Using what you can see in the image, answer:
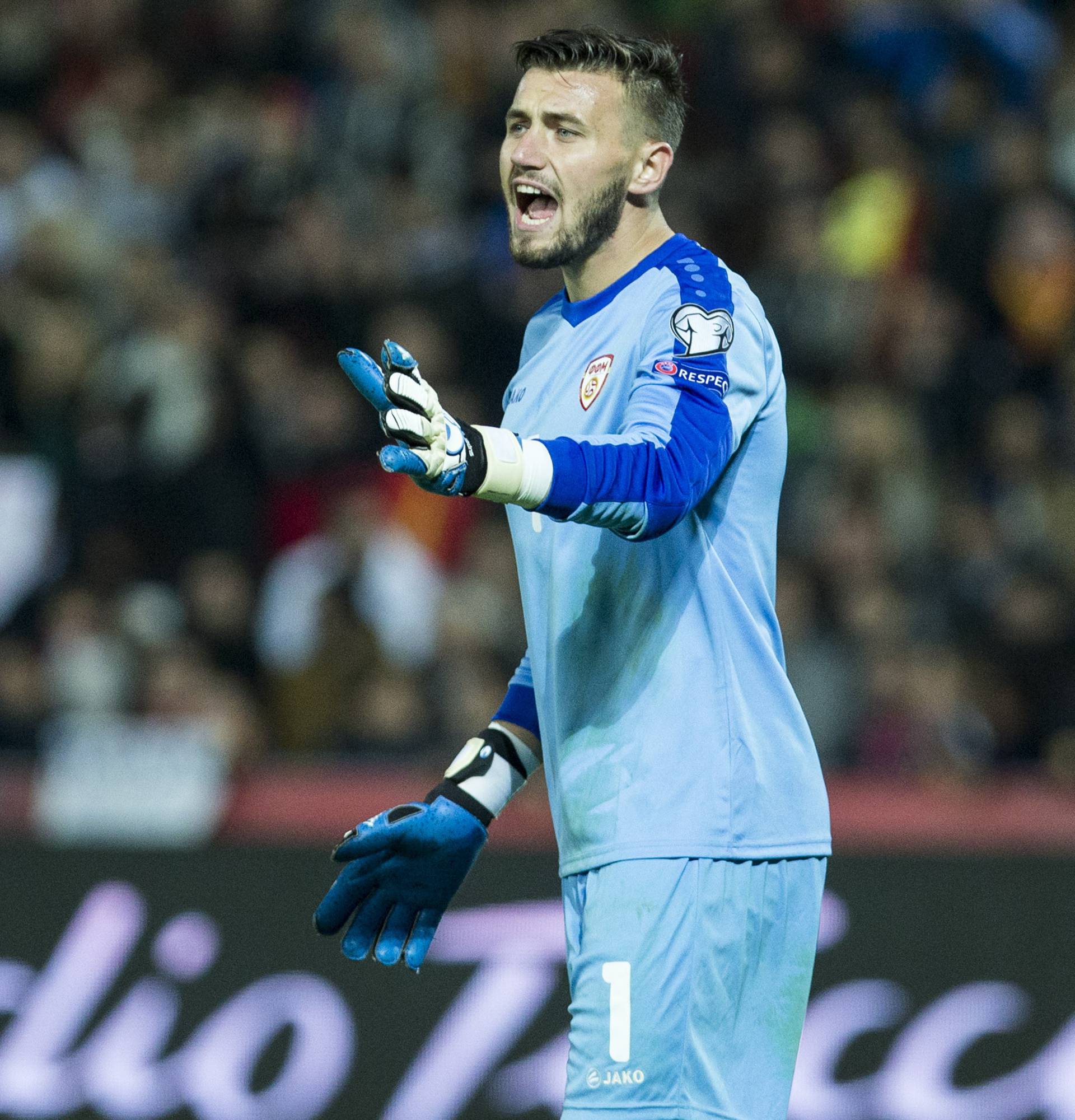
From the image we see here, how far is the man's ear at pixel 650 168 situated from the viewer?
3.43m

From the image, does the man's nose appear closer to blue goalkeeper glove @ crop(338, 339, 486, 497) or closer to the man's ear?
the man's ear

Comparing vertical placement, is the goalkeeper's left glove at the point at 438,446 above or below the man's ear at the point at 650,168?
below

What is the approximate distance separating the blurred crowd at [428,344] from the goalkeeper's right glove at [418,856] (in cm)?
352

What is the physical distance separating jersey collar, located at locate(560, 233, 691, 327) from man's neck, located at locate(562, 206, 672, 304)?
0.5 inches

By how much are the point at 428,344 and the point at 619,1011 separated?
18.4ft

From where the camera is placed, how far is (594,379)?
130 inches

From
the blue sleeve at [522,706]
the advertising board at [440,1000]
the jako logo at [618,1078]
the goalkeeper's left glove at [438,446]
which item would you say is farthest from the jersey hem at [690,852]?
the advertising board at [440,1000]

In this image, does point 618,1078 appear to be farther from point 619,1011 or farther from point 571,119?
point 571,119

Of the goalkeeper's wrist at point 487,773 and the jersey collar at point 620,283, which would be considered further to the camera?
the goalkeeper's wrist at point 487,773

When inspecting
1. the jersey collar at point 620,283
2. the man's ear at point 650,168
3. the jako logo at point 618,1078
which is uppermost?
the man's ear at point 650,168

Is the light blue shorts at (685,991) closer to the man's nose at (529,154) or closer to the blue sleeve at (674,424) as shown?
the blue sleeve at (674,424)

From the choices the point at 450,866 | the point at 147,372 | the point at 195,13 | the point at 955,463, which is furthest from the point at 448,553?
the point at 450,866

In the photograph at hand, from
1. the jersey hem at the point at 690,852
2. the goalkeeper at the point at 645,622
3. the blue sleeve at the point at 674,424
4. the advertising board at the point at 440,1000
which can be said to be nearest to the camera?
the blue sleeve at the point at 674,424

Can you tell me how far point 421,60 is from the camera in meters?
10.2
